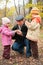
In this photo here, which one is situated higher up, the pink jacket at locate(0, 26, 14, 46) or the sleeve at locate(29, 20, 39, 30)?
the sleeve at locate(29, 20, 39, 30)

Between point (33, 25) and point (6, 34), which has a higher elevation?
point (33, 25)

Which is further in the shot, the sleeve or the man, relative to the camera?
the man

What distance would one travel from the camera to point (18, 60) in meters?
5.25

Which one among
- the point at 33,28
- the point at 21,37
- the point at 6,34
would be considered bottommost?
the point at 21,37

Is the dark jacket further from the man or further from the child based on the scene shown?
the child

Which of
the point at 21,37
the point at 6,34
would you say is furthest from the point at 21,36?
the point at 6,34

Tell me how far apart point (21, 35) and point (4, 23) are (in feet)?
1.82

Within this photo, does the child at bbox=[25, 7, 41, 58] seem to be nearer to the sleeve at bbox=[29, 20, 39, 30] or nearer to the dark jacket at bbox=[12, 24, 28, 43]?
the sleeve at bbox=[29, 20, 39, 30]

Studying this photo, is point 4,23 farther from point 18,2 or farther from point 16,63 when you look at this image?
point 18,2

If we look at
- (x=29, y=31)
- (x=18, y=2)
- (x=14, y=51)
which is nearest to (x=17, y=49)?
(x=14, y=51)

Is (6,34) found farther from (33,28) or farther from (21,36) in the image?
(33,28)

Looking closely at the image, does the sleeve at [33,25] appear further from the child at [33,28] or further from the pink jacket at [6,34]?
the pink jacket at [6,34]

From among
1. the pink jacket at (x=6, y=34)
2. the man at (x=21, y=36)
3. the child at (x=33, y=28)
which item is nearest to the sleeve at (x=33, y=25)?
the child at (x=33, y=28)

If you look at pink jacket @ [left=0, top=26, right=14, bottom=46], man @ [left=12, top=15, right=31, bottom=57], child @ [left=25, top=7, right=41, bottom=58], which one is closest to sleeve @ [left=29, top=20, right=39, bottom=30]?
child @ [left=25, top=7, right=41, bottom=58]
